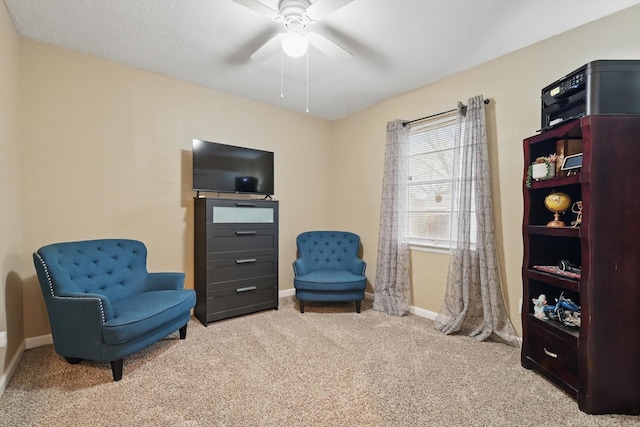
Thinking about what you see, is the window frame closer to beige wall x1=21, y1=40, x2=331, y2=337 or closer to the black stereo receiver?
the black stereo receiver

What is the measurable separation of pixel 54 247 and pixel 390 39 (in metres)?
3.16

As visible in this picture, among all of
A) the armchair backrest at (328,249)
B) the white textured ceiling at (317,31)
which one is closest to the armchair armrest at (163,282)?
the armchair backrest at (328,249)

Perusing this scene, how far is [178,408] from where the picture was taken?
1737 millimetres

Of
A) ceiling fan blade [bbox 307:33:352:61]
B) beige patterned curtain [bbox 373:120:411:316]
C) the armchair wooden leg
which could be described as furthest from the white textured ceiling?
the armchair wooden leg

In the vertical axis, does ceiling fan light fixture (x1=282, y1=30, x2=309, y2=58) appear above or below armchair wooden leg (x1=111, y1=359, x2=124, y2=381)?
above

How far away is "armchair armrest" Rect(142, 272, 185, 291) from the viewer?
9.05 feet

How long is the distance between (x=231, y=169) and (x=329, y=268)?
178 cm

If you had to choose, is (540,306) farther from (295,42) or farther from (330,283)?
(295,42)

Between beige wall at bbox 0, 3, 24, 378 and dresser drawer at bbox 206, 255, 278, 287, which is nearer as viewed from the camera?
beige wall at bbox 0, 3, 24, 378

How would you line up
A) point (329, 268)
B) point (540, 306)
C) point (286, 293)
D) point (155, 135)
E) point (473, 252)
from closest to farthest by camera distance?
point (540, 306) < point (473, 252) < point (155, 135) < point (329, 268) < point (286, 293)

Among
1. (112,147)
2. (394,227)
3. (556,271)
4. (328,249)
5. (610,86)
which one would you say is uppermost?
(610,86)

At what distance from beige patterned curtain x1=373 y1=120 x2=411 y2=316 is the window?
0.10 meters

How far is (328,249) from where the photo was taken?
3.99 metres

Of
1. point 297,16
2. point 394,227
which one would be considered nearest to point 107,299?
point 297,16
